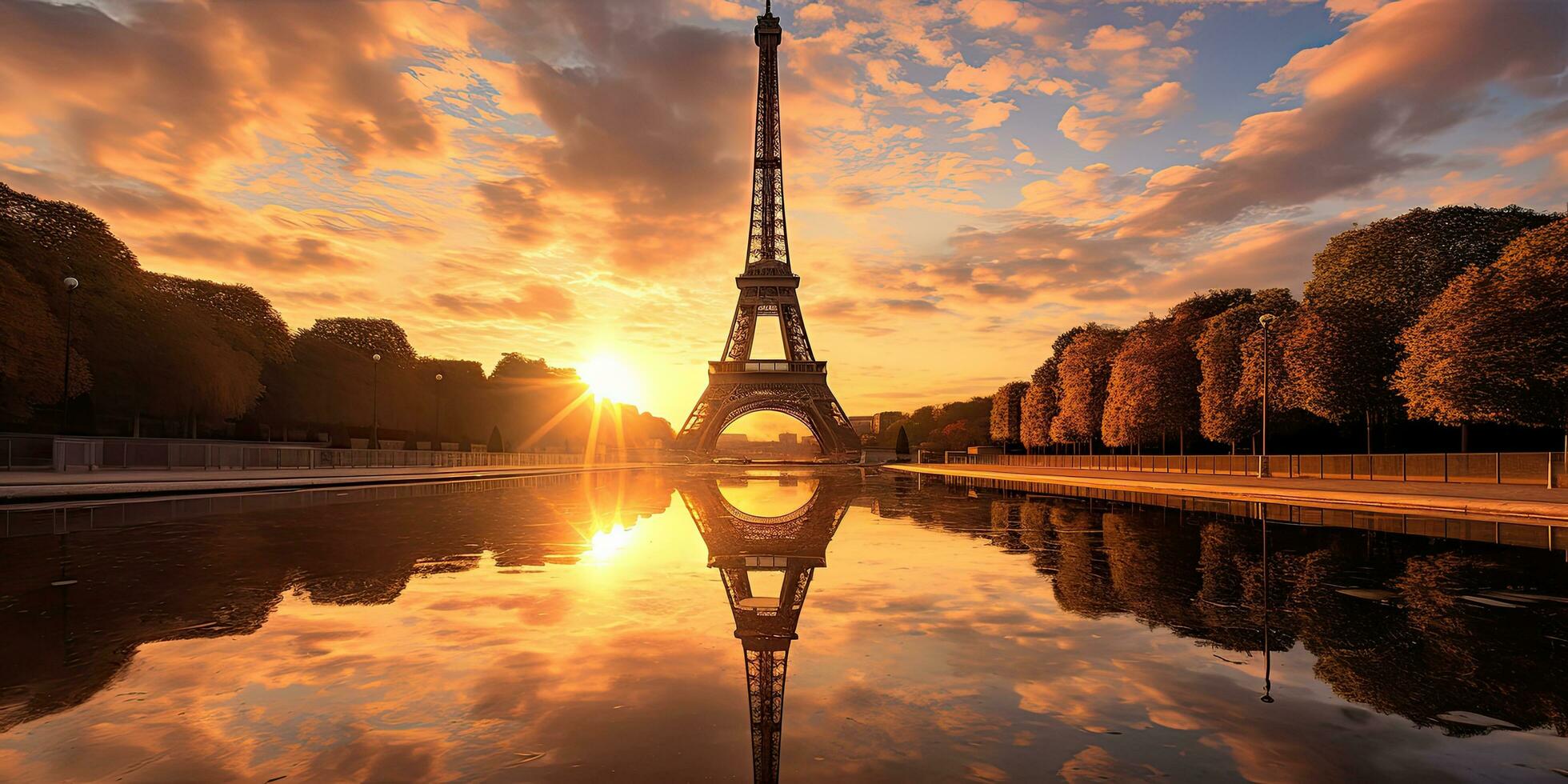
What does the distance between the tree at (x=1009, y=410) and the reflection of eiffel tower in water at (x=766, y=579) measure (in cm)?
6064

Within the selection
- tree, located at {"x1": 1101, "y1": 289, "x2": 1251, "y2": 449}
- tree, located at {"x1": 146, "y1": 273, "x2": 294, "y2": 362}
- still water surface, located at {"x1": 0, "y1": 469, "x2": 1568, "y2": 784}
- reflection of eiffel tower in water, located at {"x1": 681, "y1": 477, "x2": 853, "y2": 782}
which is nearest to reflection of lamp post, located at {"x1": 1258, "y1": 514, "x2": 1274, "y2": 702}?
still water surface, located at {"x1": 0, "y1": 469, "x2": 1568, "y2": 784}

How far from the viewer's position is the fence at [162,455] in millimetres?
31438

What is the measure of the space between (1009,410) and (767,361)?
81.4 feet

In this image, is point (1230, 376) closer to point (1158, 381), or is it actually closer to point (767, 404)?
point (1158, 381)

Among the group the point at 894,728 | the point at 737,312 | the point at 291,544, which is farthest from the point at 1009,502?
the point at 737,312

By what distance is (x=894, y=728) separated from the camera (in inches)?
159

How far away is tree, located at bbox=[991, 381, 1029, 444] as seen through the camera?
77438 millimetres

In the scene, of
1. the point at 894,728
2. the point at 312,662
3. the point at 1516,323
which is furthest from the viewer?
the point at 1516,323

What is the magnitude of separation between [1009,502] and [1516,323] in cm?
1879

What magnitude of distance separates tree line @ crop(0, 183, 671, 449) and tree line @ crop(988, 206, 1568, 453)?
155 feet

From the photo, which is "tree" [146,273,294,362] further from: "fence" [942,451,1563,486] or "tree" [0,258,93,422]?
"fence" [942,451,1563,486]

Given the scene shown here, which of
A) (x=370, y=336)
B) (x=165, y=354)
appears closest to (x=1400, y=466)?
(x=165, y=354)

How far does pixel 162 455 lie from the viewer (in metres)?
34.5

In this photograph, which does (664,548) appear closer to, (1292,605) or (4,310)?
(1292,605)
